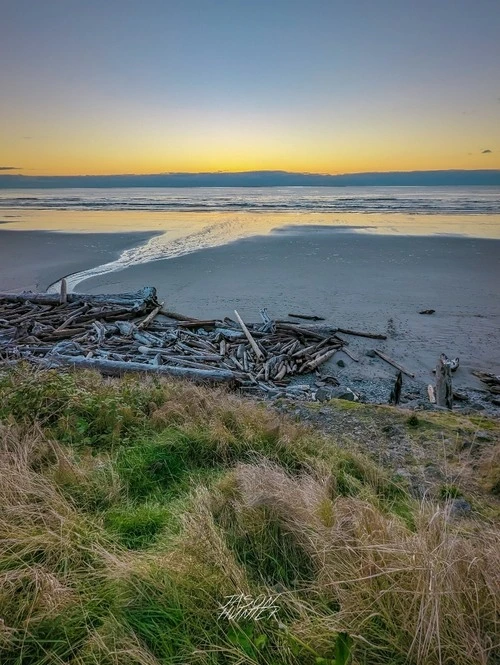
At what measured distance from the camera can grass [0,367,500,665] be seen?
2.19 metres

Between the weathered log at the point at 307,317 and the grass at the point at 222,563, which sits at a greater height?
the grass at the point at 222,563

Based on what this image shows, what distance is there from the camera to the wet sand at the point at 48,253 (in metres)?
17.6

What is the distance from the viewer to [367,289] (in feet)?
50.8

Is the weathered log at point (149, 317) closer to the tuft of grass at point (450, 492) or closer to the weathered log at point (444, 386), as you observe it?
the weathered log at point (444, 386)

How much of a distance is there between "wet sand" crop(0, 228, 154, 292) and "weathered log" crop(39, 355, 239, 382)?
30.5 ft

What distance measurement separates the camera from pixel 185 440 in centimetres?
468

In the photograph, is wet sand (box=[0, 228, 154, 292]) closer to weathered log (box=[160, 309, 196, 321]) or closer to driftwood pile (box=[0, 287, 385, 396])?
driftwood pile (box=[0, 287, 385, 396])

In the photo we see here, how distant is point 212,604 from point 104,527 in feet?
4.05

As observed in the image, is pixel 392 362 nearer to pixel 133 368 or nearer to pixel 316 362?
pixel 316 362

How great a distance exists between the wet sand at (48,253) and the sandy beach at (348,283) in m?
0.06

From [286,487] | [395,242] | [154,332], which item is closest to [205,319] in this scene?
[154,332]

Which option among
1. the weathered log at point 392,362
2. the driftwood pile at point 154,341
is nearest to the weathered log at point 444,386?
the weathered log at point 392,362

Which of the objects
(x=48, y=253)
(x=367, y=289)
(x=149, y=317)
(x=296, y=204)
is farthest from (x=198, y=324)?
(x=296, y=204)

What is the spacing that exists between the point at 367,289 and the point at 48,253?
672 inches
